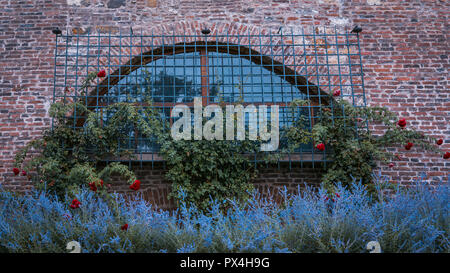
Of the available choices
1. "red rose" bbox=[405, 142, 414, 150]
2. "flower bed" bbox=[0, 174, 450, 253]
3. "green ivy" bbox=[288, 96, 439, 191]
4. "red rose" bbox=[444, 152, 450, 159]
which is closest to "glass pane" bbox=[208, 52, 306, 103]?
"green ivy" bbox=[288, 96, 439, 191]

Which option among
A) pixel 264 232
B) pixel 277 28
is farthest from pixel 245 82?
pixel 264 232

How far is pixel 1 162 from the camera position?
217 inches

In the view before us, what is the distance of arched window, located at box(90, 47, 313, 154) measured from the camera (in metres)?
5.78

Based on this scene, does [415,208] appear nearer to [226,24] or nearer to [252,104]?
[252,104]

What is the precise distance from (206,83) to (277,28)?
1348 millimetres

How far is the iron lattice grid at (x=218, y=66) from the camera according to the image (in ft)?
18.8

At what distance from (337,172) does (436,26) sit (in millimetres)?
2823

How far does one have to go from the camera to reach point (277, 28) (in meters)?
6.06

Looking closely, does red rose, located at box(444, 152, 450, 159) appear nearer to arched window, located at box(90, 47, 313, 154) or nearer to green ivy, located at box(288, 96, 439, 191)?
green ivy, located at box(288, 96, 439, 191)

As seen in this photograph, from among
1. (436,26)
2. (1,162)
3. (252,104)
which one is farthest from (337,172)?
(1,162)

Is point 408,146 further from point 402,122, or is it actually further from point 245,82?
point 245,82

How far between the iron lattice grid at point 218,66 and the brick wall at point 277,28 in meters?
0.20

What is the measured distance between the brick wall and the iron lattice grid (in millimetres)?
196

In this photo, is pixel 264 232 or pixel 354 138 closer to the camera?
pixel 264 232
